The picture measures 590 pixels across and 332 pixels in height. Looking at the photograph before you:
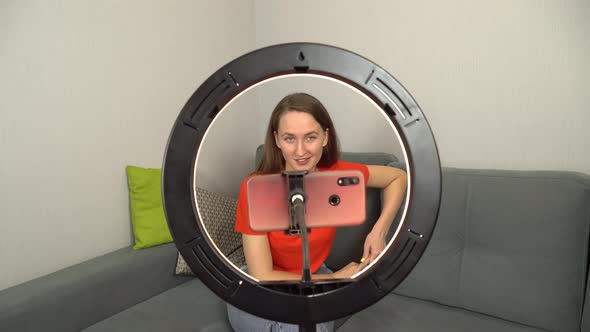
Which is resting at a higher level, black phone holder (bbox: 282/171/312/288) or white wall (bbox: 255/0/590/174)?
white wall (bbox: 255/0/590/174)

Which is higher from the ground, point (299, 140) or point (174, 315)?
point (299, 140)

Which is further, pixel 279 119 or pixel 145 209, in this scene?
pixel 145 209

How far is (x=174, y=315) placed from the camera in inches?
43.3

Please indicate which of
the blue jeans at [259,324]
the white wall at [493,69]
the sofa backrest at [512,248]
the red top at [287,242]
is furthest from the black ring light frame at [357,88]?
the white wall at [493,69]

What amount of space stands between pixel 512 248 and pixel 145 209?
1.14m

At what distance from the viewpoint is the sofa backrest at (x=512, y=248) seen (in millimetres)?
965

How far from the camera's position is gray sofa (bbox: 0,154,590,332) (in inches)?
38.0

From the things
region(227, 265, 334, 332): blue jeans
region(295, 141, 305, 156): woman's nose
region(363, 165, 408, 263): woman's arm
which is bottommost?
region(227, 265, 334, 332): blue jeans

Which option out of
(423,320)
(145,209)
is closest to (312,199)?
(423,320)

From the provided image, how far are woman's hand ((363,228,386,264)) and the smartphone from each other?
4.9 inches

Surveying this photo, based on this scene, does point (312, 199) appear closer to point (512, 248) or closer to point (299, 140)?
point (299, 140)

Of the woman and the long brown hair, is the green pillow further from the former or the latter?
the long brown hair

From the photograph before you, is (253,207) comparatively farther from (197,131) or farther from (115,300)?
(115,300)

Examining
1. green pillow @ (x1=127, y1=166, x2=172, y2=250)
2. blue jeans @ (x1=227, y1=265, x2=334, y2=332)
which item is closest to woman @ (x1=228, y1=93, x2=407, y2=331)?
blue jeans @ (x1=227, y1=265, x2=334, y2=332)
